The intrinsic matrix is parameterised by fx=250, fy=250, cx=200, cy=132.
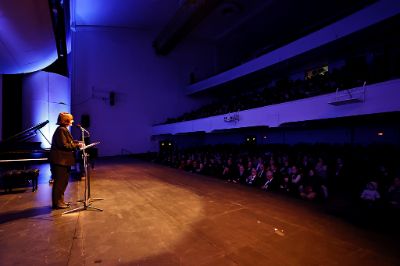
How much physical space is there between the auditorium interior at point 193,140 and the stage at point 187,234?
0.02 metres

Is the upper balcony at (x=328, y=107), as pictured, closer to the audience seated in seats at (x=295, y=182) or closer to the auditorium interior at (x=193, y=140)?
the auditorium interior at (x=193, y=140)

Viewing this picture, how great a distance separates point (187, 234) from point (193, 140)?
15279 mm

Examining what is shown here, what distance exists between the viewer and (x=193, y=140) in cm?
1831

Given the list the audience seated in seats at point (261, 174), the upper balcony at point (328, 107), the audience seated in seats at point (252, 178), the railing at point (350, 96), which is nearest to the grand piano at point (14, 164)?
the audience seated in seats at point (252, 178)

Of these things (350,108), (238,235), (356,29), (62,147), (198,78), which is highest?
(198,78)

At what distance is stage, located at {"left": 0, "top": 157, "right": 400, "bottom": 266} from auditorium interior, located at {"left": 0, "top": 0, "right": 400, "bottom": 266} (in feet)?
0.07

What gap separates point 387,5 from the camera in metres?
6.87

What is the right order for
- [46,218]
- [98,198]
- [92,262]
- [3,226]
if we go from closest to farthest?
[92,262]
[3,226]
[46,218]
[98,198]

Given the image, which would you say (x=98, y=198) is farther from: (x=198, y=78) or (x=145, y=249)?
(x=198, y=78)

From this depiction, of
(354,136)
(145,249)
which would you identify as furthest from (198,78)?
(145,249)

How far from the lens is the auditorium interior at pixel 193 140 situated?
2.88 meters

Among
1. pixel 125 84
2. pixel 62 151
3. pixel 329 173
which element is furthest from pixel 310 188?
pixel 125 84

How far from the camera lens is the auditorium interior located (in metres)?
2.88

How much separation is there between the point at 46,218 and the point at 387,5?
935 cm
